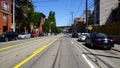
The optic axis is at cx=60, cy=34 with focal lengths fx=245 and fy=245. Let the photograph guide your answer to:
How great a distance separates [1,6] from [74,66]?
164 ft

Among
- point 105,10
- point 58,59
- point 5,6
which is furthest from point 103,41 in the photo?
point 105,10

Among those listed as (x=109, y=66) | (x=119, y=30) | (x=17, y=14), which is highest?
(x=17, y=14)

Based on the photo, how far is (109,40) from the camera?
22.8 m

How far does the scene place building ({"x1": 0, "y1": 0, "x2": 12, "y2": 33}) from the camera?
58.8 metres

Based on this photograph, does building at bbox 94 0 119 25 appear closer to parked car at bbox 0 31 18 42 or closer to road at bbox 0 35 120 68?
parked car at bbox 0 31 18 42

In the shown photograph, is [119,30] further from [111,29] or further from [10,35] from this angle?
[10,35]

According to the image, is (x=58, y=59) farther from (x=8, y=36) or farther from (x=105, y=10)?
(x=105, y=10)

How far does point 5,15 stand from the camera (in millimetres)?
62219

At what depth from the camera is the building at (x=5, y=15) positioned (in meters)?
58.8

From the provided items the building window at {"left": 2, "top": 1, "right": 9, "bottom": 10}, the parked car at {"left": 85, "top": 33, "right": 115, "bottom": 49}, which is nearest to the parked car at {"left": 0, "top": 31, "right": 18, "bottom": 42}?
the building window at {"left": 2, "top": 1, "right": 9, "bottom": 10}

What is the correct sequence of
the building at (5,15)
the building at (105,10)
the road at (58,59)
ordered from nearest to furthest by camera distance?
the road at (58,59) → the building at (5,15) → the building at (105,10)

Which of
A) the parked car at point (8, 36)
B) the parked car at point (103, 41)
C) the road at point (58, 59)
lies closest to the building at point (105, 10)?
the parked car at point (8, 36)

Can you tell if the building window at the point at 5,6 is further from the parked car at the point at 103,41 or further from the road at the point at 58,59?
the road at the point at 58,59

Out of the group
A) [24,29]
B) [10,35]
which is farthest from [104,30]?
[24,29]
